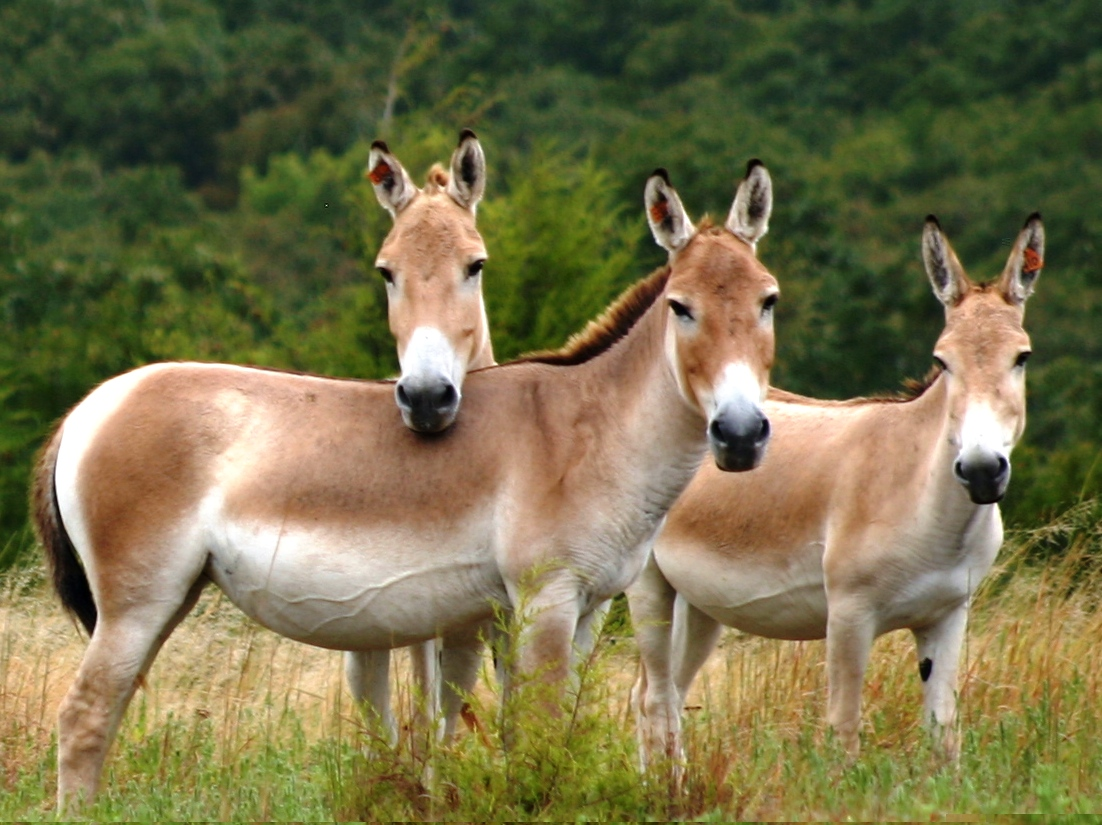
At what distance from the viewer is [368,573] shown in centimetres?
580

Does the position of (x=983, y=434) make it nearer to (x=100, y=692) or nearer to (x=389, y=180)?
(x=389, y=180)

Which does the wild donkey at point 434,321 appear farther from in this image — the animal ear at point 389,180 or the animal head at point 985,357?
the animal head at point 985,357

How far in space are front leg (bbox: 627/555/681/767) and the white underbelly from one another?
1.58 meters

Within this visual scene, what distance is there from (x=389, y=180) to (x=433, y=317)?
0.87 meters

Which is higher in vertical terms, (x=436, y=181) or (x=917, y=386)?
(x=436, y=181)

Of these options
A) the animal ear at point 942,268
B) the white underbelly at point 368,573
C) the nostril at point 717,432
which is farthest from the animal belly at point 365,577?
the animal ear at point 942,268

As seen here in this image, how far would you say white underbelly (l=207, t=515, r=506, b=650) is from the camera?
229 inches

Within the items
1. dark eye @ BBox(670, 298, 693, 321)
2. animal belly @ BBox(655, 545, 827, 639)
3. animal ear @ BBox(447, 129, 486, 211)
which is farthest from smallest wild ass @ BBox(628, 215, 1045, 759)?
animal ear @ BBox(447, 129, 486, 211)

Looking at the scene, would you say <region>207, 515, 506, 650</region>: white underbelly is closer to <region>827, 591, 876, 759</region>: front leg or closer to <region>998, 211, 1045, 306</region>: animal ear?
<region>827, 591, 876, 759</region>: front leg

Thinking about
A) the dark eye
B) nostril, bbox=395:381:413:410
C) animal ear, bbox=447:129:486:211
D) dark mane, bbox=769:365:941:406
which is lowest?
nostril, bbox=395:381:413:410

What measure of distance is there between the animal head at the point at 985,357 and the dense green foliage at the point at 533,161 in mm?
7421

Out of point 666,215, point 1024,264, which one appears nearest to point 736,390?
point 666,215

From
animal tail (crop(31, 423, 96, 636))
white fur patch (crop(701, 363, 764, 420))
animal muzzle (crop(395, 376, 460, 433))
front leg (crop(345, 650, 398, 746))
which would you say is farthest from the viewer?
front leg (crop(345, 650, 398, 746))

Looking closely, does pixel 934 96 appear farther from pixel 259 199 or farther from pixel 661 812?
pixel 661 812
